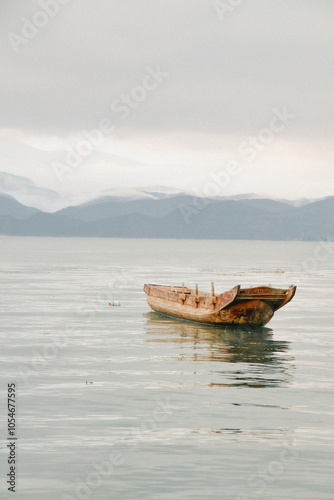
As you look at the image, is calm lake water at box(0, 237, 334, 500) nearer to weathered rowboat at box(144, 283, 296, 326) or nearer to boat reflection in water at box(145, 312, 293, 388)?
boat reflection in water at box(145, 312, 293, 388)

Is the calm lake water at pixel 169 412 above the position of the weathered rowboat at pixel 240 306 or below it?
below

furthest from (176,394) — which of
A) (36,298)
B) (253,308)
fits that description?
(36,298)

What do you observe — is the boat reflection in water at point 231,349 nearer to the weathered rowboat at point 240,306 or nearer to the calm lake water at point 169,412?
the calm lake water at point 169,412

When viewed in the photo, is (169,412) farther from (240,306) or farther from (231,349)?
(240,306)

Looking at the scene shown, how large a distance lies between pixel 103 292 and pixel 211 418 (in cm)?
5199

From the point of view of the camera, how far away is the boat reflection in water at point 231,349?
2953cm

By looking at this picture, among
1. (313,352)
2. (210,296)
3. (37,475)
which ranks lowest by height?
(37,475)

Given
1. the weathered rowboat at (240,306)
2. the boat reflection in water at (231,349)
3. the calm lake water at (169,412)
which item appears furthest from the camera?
the weathered rowboat at (240,306)

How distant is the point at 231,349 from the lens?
37188mm

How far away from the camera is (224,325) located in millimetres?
44656

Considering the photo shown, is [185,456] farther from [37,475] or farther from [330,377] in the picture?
[330,377]

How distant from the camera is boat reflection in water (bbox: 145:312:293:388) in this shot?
29531 mm

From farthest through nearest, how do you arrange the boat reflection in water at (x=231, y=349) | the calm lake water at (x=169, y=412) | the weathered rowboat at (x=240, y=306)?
the weathered rowboat at (x=240, y=306) < the boat reflection in water at (x=231, y=349) < the calm lake water at (x=169, y=412)

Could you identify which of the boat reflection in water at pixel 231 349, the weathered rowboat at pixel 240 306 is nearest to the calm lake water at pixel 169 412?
the boat reflection in water at pixel 231 349
